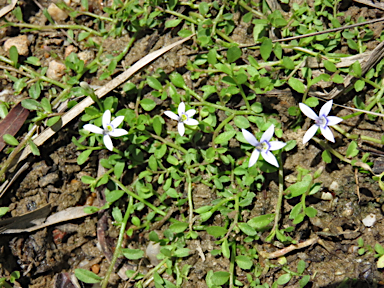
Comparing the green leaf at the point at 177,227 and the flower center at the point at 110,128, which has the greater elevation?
the flower center at the point at 110,128


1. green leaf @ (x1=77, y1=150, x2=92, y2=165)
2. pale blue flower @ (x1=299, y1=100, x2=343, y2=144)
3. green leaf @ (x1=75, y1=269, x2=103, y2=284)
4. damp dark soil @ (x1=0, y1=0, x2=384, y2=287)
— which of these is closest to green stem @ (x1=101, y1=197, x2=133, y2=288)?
green leaf @ (x1=75, y1=269, x2=103, y2=284)

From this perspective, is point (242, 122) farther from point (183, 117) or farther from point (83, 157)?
point (83, 157)

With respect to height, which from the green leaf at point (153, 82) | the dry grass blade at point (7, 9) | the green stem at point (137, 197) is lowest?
the green stem at point (137, 197)

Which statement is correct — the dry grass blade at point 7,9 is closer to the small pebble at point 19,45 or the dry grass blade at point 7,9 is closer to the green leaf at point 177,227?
the small pebble at point 19,45

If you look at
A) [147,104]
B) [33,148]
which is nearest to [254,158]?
[147,104]

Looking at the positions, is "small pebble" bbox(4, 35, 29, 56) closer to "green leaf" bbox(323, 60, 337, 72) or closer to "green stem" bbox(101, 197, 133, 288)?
"green stem" bbox(101, 197, 133, 288)

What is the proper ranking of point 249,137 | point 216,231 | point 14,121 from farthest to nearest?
point 14,121
point 216,231
point 249,137

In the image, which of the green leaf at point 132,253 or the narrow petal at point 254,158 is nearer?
the narrow petal at point 254,158

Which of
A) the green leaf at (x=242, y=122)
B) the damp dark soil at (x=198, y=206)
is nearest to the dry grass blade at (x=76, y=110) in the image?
the damp dark soil at (x=198, y=206)
